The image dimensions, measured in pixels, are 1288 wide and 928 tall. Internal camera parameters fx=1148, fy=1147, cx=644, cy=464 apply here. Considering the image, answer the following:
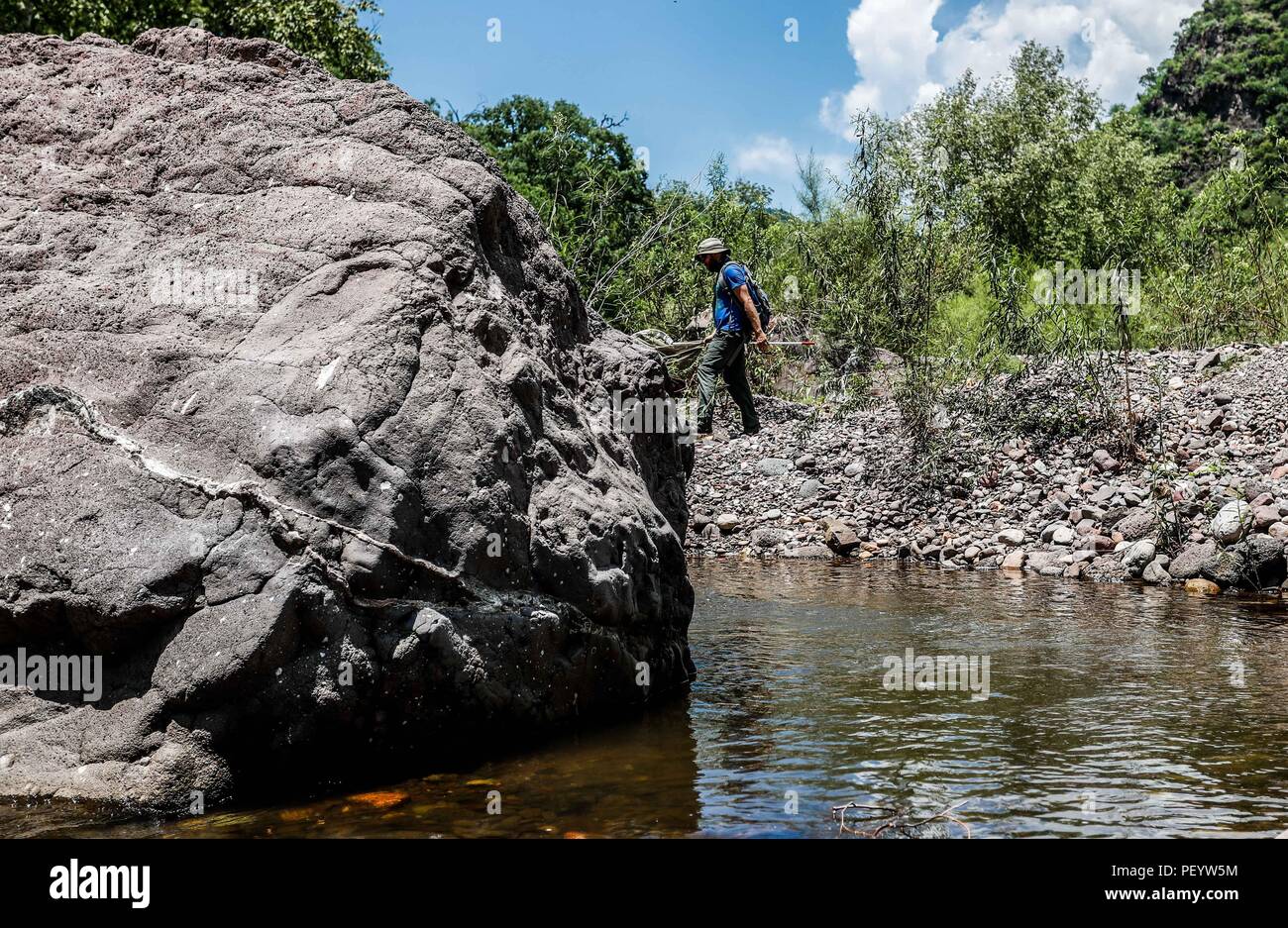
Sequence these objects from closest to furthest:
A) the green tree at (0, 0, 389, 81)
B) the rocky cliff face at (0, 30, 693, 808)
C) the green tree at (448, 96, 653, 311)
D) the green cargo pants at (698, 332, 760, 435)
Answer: the rocky cliff face at (0, 30, 693, 808) → the green cargo pants at (698, 332, 760, 435) → the green tree at (448, 96, 653, 311) → the green tree at (0, 0, 389, 81)

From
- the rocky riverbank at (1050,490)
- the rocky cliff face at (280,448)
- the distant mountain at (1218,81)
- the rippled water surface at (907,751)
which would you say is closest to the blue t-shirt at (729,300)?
the rocky riverbank at (1050,490)

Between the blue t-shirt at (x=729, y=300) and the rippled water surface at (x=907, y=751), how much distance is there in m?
4.56

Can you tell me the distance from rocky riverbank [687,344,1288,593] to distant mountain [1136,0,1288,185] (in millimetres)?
41568

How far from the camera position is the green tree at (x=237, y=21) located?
57.2 ft

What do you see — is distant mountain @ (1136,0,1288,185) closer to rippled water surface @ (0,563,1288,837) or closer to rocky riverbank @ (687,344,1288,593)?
rocky riverbank @ (687,344,1288,593)

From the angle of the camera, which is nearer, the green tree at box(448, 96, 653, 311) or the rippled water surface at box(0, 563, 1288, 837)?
the rippled water surface at box(0, 563, 1288, 837)

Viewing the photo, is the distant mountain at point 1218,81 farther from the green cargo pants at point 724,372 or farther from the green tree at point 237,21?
the green cargo pants at point 724,372

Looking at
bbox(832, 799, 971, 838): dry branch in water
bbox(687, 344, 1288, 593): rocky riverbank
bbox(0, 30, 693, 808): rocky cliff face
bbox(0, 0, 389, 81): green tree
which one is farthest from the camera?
bbox(0, 0, 389, 81): green tree

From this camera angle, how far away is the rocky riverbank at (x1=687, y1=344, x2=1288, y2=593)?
9.83 metres

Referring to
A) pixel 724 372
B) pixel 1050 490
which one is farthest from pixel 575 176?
pixel 1050 490

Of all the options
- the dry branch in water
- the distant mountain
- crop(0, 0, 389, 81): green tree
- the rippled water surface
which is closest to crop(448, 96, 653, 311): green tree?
crop(0, 0, 389, 81): green tree
